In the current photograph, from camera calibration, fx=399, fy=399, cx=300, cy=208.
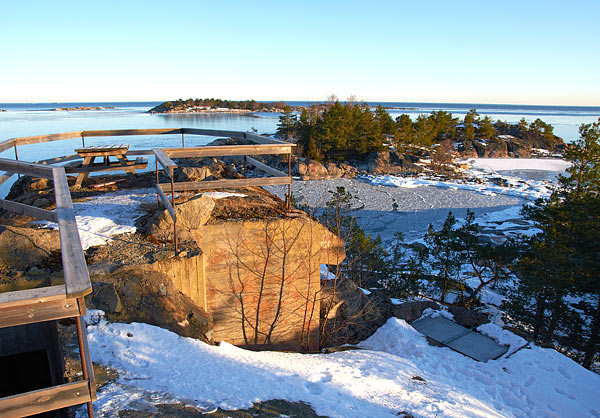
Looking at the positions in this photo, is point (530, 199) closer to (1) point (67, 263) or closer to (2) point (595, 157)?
(2) point (595, 157)

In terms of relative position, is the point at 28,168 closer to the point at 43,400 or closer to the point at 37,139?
the point at 43,400

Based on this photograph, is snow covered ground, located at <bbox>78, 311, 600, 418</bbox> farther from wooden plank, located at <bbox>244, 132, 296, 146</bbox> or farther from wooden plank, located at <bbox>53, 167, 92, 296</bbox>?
wooden plank, located at <bbox>244, 132, 296, 146</bbox>

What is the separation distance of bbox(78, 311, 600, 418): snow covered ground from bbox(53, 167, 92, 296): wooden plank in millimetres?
1831

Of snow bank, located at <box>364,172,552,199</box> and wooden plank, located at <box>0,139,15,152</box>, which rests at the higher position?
wooden plank, located at <box>0,139,15,152</box>

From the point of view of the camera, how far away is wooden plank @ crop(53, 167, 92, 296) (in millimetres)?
2373

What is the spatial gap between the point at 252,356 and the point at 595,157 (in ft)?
47.3

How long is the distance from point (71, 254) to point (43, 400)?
0.91 m

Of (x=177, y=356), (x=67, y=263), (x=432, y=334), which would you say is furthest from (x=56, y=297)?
(x=432, y=334)

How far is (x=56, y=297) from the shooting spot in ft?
7.65

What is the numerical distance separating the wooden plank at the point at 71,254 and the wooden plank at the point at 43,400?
26.7 inches

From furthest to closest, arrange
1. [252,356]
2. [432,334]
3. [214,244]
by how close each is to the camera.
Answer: [432,334] < [214,244] < [252,356]

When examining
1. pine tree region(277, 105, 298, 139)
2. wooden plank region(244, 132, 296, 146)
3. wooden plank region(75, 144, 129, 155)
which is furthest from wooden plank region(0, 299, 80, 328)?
pine tree region(277, 105, 298, 139)

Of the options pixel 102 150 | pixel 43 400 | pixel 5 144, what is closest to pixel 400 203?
pixel 102 150

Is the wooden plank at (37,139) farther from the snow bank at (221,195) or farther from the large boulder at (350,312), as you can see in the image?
the large boulder at (350,312)
